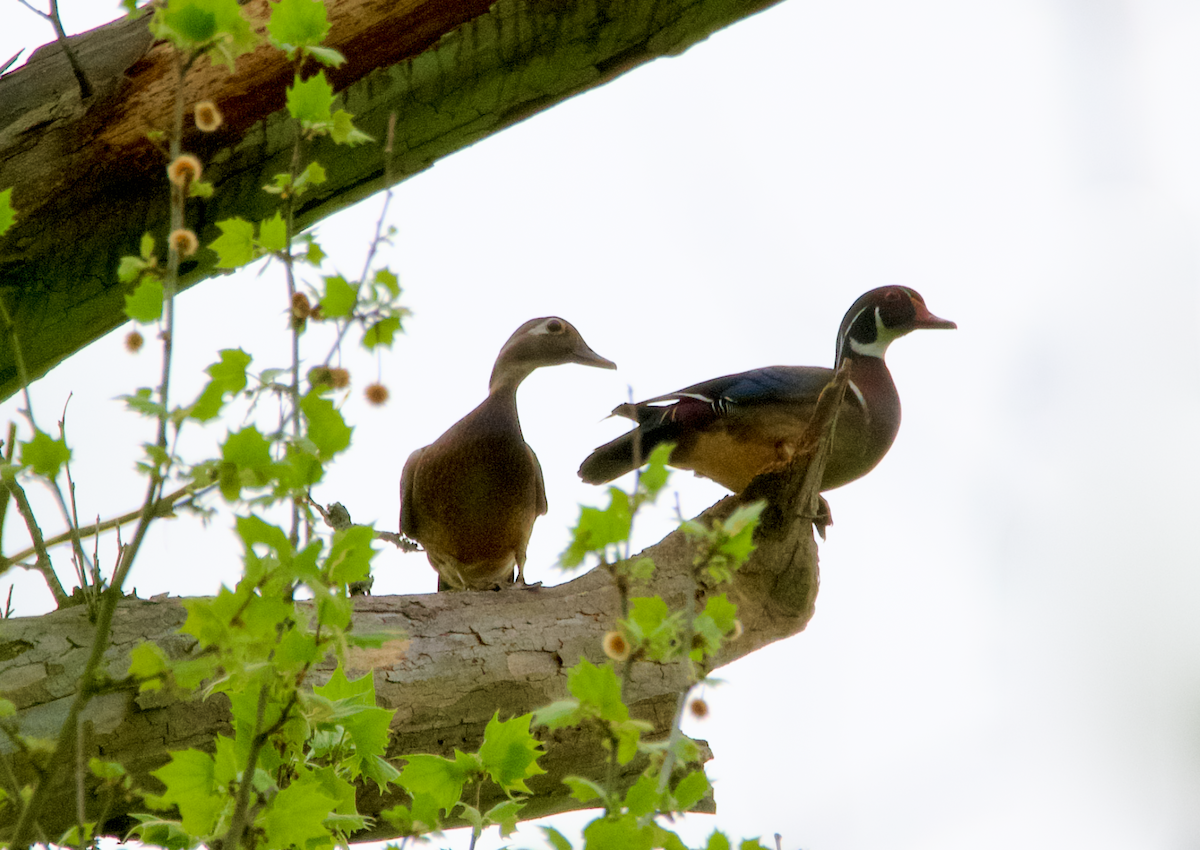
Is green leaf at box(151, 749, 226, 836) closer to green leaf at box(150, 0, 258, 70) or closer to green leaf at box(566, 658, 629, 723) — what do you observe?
green leaf at box(566, 658, 629, 723)

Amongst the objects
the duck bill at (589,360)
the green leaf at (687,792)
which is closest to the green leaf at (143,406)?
the green leaf at (687,792)

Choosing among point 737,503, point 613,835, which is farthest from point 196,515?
point 737,503

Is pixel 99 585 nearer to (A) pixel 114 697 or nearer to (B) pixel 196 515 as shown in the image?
(B) pixel 196 515

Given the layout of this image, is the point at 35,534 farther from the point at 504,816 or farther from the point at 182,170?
the point at 504,816

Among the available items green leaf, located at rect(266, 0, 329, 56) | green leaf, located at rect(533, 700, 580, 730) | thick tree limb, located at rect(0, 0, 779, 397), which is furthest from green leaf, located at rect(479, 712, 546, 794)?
thick tree limb, located at rect(0, 0, 779, 397)

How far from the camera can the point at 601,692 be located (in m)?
0.96

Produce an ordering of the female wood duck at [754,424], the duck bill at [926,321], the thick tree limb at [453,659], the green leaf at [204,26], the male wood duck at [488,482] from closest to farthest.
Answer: the green leaf at [204,26] → the thick tree limb at [453,659] → the female wood duck at [754,424] → the male wood duck at [488,482] → the duck bill at [926,321]

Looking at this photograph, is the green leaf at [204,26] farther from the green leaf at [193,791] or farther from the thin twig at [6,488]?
the green leaf at [193,791]

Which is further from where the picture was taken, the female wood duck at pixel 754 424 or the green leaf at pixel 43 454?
the female wood duck at pixel 754 424

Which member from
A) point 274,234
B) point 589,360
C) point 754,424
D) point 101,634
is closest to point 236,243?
point 274,234

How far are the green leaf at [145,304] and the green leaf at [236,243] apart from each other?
0.11 metres

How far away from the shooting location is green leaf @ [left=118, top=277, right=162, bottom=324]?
1.04 meters

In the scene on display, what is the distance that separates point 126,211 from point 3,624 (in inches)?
33.8

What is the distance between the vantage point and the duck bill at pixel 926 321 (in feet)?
11.1
